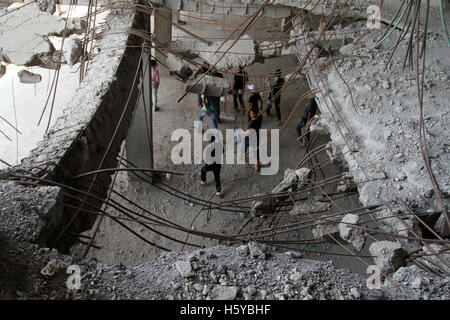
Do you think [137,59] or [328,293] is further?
[137,59]

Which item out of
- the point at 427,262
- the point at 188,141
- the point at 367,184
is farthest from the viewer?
the point at 188,141

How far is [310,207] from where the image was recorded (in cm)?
493

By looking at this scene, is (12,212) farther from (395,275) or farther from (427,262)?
(427,262)

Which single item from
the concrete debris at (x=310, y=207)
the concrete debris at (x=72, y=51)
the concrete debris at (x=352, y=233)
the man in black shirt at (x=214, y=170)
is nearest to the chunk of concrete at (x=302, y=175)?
the concrete debris at (x=310, y=207)

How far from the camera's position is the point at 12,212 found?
2.45 metres

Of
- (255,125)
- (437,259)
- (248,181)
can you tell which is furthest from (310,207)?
(255,125)

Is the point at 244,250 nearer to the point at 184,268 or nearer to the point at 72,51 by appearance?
the point at 184,268

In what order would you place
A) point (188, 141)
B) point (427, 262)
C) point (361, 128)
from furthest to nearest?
point (188, 141)
point (361, 128)
point (427, 262)

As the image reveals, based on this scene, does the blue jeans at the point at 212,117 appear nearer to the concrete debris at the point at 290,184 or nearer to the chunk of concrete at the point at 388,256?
the concrete debris at the point at 290,184

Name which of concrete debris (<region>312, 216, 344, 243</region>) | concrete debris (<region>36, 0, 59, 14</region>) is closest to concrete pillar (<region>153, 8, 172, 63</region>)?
concrete debris (<region>36, 0, 59, 14</region>)

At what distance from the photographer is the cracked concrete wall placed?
2846 millimetres

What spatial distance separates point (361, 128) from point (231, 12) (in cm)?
334

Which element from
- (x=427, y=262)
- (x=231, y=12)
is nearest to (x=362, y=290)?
(x=427, y=262)

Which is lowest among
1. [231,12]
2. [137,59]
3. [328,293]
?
[328,293]
